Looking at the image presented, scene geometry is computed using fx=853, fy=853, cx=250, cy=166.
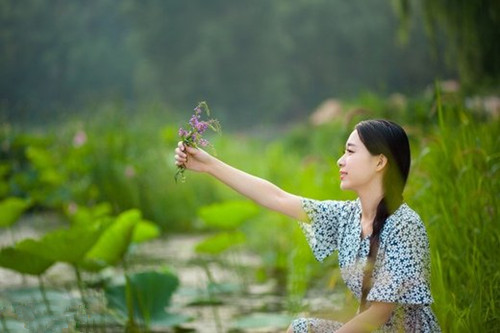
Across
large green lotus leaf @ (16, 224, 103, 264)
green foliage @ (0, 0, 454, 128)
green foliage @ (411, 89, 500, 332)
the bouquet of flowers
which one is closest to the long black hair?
the bouquet of flowers

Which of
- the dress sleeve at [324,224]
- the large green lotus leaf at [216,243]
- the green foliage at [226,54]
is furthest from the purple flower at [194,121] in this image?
the green foliage at [226,54]

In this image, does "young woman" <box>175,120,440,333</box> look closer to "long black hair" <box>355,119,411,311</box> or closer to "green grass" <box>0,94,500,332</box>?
"long black hair" <box>355,119,411,311</box>

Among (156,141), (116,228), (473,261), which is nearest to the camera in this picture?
(473,261)

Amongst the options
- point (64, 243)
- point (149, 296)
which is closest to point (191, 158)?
point (64, 243)

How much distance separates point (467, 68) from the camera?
6.03 meters

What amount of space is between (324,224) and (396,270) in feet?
1.03

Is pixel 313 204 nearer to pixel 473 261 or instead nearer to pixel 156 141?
pixel 473 261

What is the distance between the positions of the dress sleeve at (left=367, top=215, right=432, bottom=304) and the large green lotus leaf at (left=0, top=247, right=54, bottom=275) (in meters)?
1.56

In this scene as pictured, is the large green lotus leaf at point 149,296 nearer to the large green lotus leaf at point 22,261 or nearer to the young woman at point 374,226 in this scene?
the large green lotus leaf at point 22,261

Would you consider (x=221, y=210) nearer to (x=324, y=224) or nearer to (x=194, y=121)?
(x=324, y=224)

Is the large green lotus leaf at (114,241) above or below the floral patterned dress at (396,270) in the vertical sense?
above

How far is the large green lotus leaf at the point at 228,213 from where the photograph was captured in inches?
166

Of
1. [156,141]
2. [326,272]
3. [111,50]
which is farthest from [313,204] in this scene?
[111,50]

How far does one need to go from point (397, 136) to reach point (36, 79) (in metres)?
28.8
